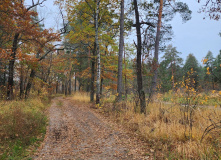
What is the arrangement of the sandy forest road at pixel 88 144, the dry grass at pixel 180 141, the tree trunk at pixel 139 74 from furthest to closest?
the tree trunk at pixel 139 74 < the sandy forest road at pixel 88 144 < the dry grass at pixel 180 141

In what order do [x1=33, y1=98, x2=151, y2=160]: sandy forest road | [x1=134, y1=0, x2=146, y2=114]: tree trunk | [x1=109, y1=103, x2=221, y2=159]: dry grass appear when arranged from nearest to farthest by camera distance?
[x1=109, y1=103, x2=221, y2=159]: dry grass → [x1=33, y1=98, x2=151, y2=160]: sandy forest road → [x1=134, y1=0, x2=146, y2=114]: tree trunk

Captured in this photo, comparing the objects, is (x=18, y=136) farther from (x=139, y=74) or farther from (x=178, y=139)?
(x=139, y=74)

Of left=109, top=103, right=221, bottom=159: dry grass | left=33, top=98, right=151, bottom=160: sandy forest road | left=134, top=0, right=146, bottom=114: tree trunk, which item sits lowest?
left=33, top=98, right=151, bottom=160: sandy forest road

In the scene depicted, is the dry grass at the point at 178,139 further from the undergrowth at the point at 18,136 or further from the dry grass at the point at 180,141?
the undergrowth at the point at 18,136

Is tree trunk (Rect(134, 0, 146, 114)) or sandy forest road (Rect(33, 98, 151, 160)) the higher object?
tree trunk (Rect(134, 0, 146, 114))

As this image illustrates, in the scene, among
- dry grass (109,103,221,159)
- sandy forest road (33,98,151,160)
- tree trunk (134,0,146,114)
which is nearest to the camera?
dry grass (109,103,221,159)

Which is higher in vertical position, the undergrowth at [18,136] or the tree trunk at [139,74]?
the tree trunk at [139,74]

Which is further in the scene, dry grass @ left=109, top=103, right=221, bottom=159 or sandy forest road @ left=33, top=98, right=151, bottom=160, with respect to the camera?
sandy forest road @ left=33, top=98, right=151, bottom=160

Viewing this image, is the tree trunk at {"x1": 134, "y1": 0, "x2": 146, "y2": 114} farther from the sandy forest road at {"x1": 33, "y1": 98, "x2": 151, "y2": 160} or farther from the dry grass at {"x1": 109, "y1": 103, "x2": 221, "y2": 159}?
the sandy forest road at {"x1": 33, "y1": 98, "x2": 151, "y2": 160}

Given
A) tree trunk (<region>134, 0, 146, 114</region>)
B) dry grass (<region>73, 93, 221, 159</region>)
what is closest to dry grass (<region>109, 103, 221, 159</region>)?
dry grass (<region>73, 93, 221, 159</region>)

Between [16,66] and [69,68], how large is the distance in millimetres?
13109

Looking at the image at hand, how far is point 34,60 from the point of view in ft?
34.6

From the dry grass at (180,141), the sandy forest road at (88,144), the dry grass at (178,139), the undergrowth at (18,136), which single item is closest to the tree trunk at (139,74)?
the dry grass at (178,139)

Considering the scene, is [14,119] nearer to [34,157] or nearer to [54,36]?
[34,157]
